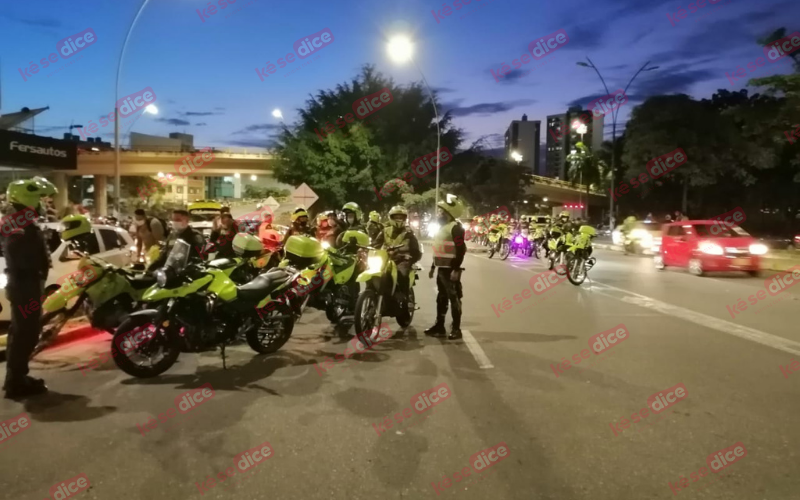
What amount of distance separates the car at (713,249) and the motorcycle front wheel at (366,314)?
484 inches

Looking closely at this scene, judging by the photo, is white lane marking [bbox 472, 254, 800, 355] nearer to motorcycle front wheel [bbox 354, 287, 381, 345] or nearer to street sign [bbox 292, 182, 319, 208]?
motorcycle front wheel [bbox 354, 287, 381, 345]

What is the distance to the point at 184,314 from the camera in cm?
611

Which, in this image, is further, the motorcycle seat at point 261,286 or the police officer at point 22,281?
the motorcycle seat at point 261,286

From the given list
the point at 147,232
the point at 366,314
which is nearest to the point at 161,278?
the point at 366,314

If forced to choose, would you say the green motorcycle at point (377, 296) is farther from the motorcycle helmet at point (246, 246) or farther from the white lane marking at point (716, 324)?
the white lane marking at point (716, 324)

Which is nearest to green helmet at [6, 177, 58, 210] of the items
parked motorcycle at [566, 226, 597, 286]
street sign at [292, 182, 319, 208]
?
parked motorcycle at [566, 226, 597, 286]

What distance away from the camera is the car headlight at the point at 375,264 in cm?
786

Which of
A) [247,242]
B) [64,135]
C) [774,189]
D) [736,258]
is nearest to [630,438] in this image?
[247,242]

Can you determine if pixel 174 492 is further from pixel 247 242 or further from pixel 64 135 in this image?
pixel 64 135

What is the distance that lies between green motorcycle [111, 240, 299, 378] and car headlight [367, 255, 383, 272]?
1493 millimetres

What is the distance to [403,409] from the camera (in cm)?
523

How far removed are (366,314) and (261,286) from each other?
1.56 m

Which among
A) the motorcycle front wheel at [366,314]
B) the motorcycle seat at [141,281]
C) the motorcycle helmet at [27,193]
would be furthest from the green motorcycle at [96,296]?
the motorcycle front wheel at [366,314]

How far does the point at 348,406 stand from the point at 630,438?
86.9 inches
